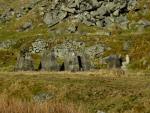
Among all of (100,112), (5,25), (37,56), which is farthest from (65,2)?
(100,112)

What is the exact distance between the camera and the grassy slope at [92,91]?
107 feet

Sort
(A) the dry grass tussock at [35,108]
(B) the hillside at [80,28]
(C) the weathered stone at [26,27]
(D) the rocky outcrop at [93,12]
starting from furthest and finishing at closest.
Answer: (C) the weathered stone at [26,27] < (D) the rocky outcrop at [93,12] < (B) the hillside at [80,28] < (A) the dry grass tussock at [35,108]

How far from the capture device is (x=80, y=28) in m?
123

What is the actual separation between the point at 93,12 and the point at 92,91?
91142mm

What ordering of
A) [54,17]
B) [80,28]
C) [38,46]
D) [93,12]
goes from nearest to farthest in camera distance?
[38,46] < [80,28] < [93,12] < [54,17]

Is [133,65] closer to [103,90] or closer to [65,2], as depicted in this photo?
[103,90]

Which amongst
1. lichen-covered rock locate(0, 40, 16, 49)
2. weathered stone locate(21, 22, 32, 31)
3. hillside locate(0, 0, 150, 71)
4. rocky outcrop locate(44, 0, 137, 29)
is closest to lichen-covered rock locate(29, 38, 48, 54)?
hillside locate(0, 0, 150, 71)

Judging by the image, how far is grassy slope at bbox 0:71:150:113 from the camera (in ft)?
107

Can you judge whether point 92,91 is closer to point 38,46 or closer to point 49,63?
point 49,63

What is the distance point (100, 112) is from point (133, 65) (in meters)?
49.8

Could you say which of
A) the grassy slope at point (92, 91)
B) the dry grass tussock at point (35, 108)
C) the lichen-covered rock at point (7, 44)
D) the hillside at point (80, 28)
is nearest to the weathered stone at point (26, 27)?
the hillside at point (80, 28)

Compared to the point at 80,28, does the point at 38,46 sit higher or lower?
lower

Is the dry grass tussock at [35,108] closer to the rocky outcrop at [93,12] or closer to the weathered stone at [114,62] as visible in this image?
the weathered stone at [114,62]

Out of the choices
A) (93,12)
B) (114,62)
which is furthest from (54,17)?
(114,62)
